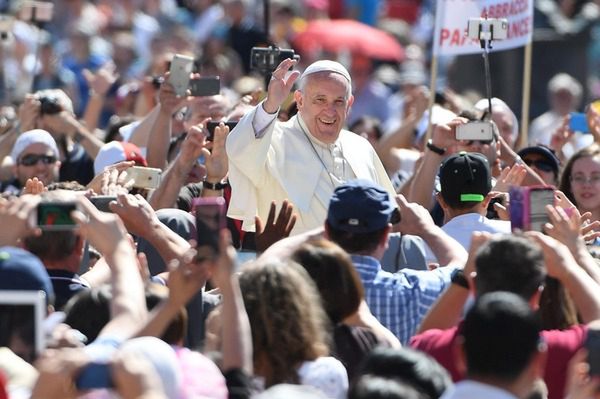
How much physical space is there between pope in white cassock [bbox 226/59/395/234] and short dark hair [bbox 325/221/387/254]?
1897 mm

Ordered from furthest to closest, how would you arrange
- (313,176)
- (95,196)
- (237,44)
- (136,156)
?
1. (237,44)
2. (136,156)
3. (313,176)
4. (95,196)

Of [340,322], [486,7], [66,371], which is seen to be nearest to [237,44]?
[486,7]

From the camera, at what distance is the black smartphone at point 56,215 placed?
5641 mm

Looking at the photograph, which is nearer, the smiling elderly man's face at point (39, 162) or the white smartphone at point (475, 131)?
the white smartphone at point (475, 131)

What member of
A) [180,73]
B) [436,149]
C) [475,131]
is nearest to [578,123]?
[436,149]

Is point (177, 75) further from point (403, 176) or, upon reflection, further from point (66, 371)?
point (66, 371)

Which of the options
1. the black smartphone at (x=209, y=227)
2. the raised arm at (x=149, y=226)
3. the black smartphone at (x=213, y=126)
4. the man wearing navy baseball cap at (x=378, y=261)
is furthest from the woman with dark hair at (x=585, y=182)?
the black smartphone at (x=209, y=227)

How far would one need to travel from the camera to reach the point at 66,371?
15.6 ft

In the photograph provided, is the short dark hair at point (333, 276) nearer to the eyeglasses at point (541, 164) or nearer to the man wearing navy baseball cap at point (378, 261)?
the man wearing navy baseball cap at point (378, 261)

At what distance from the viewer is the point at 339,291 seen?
5.89 meters

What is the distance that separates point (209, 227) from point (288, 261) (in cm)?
72

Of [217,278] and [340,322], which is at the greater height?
[217,278]

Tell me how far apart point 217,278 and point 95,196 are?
2.61 m

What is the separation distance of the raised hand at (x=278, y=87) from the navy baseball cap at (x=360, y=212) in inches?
70.6
